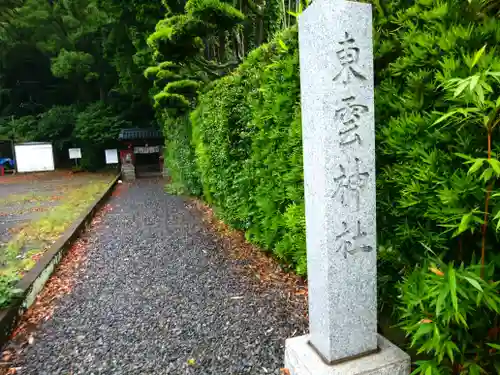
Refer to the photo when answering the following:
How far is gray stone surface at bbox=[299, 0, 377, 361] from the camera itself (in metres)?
1.88

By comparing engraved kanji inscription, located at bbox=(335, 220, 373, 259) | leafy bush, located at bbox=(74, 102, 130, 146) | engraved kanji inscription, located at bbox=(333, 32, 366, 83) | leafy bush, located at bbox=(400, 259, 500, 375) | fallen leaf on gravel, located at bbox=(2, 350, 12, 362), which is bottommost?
fallen leaf on gravel, located at bbox=(2, 350, 12, 362)

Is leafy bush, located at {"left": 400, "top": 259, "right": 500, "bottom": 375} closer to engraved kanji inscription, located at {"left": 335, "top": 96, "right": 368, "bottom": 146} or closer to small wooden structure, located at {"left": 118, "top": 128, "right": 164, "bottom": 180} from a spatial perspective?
engraved kanji inscription, located at {"left": 335, "top": 96, "right": 368, "bottom": 146}

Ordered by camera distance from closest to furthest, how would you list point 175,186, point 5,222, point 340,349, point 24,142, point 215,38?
point 340,349 < point 5,222 < point 215,38 < point 175,186 < point 24,142

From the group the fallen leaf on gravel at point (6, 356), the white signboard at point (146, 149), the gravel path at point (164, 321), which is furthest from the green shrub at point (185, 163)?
the white signboard at point (146, 149)

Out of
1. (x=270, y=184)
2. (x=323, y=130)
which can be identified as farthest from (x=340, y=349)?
(x=270, y=184)

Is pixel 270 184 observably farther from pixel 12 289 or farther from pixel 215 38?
pixel 215 38

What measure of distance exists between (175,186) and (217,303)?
991 cm

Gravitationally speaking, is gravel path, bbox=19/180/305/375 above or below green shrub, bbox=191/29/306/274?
below

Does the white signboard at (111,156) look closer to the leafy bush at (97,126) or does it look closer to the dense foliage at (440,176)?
the leafy bush at (97,126)

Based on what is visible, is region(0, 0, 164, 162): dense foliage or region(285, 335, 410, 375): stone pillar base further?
region(0, 0, 164, 162): dense foliage

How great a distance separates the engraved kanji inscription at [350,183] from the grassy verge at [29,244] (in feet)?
11.1

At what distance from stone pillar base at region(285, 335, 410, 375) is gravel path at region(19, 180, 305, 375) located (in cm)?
45

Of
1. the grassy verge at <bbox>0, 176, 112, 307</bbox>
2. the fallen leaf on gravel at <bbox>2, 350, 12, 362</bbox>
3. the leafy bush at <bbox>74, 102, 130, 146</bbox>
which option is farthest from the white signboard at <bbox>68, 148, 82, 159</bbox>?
the fallen leaf on gravel at <bbox>2, 350, 12, 362</bbox>

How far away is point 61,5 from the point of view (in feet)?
72.7
